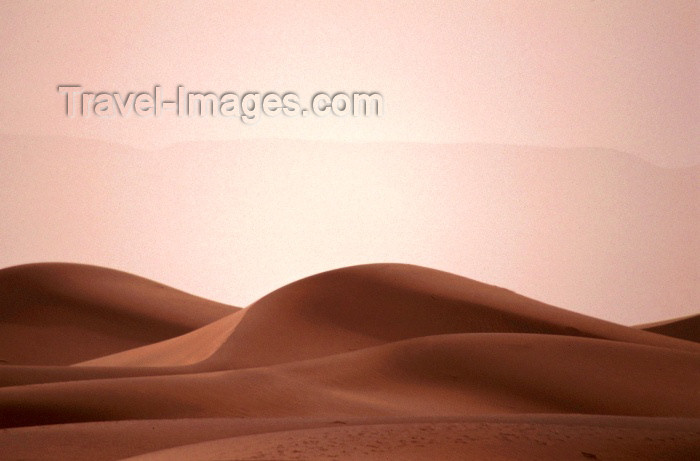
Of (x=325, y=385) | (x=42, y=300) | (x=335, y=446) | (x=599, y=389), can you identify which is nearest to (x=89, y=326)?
(x=42, y=300)

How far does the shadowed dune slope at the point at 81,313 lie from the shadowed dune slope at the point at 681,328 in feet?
28.3

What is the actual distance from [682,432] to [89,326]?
519 inches

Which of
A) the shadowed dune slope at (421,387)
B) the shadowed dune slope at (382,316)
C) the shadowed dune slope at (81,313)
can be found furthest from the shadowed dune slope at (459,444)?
the shadowed dune slope at (81,313)

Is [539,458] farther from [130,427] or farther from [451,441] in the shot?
[130,427]

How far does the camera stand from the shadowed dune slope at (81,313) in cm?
1449

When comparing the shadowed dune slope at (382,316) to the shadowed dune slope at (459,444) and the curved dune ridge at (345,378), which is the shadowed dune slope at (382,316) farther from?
the shadowed dune slope at (459,444)

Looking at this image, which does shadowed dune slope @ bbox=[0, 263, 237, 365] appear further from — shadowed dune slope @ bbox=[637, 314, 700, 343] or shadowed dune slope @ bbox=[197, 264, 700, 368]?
shadowed dune slope @ bbox=[637, 314, 700, 343]

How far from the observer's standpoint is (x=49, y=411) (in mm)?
5383

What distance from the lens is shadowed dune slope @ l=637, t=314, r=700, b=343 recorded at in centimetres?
1545

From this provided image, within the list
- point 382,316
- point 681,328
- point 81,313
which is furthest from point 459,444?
point 681,328

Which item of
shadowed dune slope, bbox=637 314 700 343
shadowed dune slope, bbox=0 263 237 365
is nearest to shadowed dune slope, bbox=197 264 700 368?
shadowed dune slope, bbox=637 314 700 343

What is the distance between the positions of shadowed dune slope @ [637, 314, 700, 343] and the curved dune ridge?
109 millimetres

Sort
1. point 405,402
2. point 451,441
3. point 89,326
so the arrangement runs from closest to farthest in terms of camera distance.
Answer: point 451,441 → point 405,402 → point 89,326

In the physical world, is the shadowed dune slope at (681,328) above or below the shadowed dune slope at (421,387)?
below
